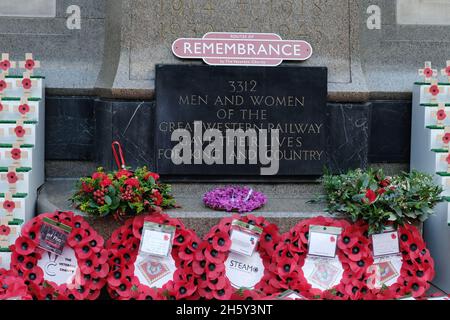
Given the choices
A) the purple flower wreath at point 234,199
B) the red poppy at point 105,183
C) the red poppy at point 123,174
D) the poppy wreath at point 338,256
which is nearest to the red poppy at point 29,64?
the red poppy at point 123,174

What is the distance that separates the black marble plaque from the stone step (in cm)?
17

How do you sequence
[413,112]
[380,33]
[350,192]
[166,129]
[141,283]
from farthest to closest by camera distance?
[380,33], [413,112], [166,129], [350,192], [141,283]

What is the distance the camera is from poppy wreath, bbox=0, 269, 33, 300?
17.8ft

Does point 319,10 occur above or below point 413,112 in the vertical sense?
above

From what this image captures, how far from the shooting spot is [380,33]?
318 inches

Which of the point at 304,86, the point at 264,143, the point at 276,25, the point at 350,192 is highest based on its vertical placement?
the point at 276,25

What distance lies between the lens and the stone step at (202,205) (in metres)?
6.23

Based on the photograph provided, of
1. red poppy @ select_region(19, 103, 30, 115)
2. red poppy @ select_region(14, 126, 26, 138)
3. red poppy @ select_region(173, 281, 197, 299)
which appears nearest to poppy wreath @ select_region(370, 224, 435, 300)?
red poppy @ select_region(173, 281, 197, 299)

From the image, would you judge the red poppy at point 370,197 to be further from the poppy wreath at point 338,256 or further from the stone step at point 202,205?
the stone step at point 202,205

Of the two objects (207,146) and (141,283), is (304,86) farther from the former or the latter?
(141,283)

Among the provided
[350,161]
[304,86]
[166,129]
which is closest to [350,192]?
[350,161]

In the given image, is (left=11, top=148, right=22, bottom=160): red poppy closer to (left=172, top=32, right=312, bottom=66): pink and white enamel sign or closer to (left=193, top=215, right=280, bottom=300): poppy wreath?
(left=172, top=32, right=312, bottom=66): pink and white enamel sign

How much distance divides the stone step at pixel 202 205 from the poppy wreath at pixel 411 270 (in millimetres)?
775

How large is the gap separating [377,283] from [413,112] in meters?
2.31
